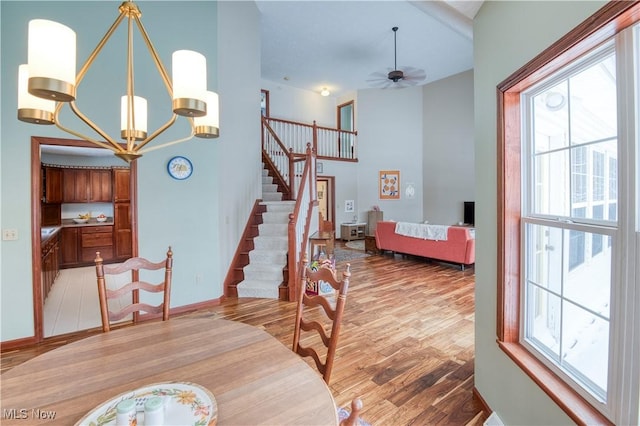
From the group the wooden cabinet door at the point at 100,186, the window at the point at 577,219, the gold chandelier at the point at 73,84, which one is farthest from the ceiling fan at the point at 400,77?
the wooden cabinet door at the point at 100,186

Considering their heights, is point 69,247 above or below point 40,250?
below

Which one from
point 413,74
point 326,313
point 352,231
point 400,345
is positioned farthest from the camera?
point 352,231

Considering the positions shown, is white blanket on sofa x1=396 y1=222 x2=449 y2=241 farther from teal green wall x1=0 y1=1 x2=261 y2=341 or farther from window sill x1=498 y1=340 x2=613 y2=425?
window sill x1=498 y1=340 x2=613 y2=425

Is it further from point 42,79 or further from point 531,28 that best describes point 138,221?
point 531,28


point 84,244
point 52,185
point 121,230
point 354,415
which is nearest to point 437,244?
point 354,415

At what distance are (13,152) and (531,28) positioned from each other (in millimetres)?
4239

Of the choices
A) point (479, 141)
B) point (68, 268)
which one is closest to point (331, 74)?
A: point (479, 141)

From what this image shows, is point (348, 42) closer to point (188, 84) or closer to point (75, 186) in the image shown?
point (188, 84)

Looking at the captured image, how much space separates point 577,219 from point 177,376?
1769 millimetres

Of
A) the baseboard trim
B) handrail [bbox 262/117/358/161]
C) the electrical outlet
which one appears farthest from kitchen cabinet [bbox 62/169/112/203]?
the baseboard trim

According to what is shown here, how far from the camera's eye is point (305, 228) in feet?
14.9

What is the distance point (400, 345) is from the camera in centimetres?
281

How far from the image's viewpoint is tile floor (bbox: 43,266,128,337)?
333cm

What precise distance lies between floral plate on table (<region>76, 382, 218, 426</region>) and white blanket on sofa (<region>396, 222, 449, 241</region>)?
5.36 metres
